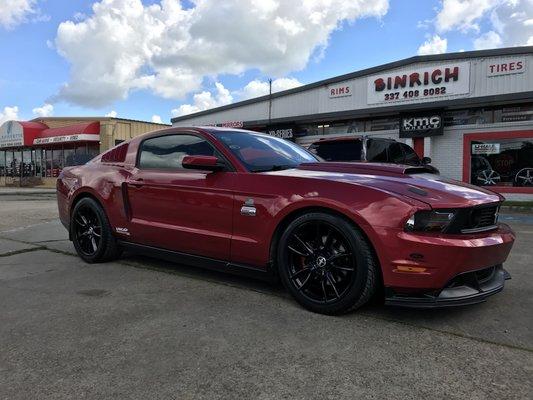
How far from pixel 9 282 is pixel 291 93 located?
16306mm

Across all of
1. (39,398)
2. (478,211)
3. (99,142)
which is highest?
(99,142)

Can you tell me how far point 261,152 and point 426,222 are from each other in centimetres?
179

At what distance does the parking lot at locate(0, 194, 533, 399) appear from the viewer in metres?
2.54

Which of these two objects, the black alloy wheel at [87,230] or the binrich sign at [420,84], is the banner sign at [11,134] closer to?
the binrich sign at [420,84]

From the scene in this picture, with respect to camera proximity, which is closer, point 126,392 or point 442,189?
point 126,392

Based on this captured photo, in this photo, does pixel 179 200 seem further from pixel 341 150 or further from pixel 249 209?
pixel 341 150

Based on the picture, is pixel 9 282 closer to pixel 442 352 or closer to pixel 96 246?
pixel 96 246

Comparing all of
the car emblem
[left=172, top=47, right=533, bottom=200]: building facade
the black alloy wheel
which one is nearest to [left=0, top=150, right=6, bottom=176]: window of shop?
[left=172, top=47, right=533, bottom=200]: building facade

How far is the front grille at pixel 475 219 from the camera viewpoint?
326cm

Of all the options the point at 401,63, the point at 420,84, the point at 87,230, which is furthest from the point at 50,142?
the point at 87,230

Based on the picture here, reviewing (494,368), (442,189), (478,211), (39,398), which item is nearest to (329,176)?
(442,189)

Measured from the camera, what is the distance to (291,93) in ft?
64.7

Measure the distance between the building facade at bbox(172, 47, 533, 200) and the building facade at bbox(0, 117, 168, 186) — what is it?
1695 cm

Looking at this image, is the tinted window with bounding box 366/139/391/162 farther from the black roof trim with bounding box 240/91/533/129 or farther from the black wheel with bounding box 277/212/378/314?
the black roof trim with bounding box 240/91/533/129
